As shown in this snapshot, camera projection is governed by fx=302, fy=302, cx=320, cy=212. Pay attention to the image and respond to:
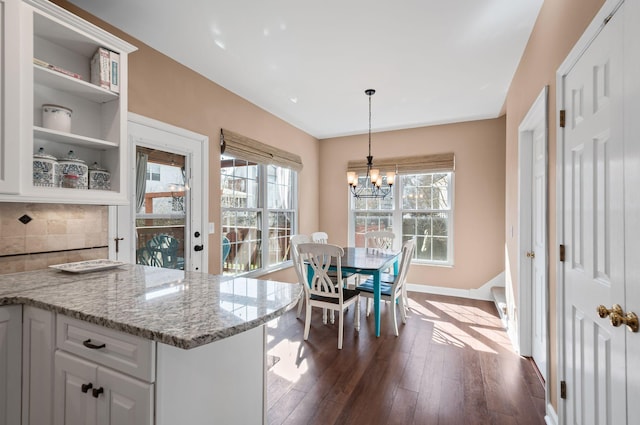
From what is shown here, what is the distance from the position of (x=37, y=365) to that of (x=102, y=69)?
5.51 ft

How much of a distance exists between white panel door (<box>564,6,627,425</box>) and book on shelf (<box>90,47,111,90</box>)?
Answer: 2.57 metres

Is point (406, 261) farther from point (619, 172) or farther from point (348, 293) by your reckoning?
point (619, 172)

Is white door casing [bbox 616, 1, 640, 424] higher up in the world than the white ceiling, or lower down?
lower down

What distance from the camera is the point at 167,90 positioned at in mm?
2721

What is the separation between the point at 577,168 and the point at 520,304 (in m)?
1.64

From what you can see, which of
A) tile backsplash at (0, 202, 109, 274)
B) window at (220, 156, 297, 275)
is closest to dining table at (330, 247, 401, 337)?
window at (220, 156, 297, 275)

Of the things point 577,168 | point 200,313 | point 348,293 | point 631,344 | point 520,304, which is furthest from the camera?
point 348,293

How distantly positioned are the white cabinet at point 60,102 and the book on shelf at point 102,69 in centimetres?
4

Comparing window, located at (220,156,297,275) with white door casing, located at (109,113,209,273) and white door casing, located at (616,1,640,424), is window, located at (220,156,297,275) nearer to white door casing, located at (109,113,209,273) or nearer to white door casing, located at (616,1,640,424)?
white door casing, located at (109,113,209,273)

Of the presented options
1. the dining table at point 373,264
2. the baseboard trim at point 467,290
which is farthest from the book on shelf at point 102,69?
the baseboard trim at point 467,290

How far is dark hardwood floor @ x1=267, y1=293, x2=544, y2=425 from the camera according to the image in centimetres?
192

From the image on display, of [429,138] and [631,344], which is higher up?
[429,138]

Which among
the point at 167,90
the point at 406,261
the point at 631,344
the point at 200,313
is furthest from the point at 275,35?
the point at 631,344

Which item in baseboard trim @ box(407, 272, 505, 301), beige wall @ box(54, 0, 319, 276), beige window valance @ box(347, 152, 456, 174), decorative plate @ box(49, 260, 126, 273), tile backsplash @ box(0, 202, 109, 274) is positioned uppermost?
beige wall @ box(54, 0, 319, 276)
